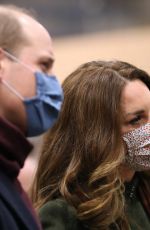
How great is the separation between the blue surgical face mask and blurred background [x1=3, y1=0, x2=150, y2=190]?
9.14 feet

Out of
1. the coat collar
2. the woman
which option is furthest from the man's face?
the woman

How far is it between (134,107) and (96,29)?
8.80 ft

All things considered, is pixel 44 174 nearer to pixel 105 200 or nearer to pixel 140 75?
pixel 105 200

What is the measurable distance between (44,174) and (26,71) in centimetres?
56

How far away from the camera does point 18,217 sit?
1.34m

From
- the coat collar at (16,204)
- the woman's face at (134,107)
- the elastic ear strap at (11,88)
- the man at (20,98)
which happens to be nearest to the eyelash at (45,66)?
the man at (20,98)

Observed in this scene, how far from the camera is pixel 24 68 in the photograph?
1460 mm

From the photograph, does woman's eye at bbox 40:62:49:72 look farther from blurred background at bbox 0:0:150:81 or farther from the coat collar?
blurred background at bbox 0:0:150:81

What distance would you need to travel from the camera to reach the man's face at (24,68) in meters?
1.40

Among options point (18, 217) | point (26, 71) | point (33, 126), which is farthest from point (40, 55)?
point (18, 217)

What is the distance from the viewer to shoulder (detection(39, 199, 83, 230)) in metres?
1.75

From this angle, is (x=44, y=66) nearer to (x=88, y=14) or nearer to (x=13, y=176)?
(x=13, y=176)

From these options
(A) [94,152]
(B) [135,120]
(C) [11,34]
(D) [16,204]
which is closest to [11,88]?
(C) [11,34]

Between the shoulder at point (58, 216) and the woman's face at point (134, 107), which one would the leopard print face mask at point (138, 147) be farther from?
the shoulder at point (58, 216)
